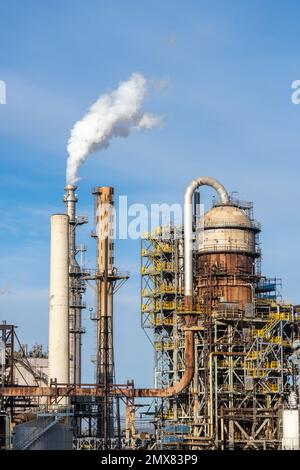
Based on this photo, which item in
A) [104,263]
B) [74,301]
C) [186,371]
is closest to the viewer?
[186,371]

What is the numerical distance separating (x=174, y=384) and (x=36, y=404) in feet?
34.6

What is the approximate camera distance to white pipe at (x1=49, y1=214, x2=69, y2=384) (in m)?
85.6

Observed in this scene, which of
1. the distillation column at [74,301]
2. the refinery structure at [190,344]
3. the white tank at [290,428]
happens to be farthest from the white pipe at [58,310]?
the white tank at [290,428]

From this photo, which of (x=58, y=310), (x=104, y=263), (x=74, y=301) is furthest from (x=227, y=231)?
(x=74, y=301)

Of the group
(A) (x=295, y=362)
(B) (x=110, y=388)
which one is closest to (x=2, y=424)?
(B) (x=110, y=388)

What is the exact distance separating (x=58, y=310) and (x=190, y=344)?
31.9 feet

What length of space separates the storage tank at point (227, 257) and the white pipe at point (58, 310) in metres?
9.77

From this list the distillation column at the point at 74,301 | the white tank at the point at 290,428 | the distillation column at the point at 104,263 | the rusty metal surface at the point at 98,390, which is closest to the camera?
the white tank at the point at 290,428

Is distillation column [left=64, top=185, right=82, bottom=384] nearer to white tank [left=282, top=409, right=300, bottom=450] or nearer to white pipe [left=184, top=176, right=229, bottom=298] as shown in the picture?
white pipe [left=184, top=176, right=229, bottom=298]

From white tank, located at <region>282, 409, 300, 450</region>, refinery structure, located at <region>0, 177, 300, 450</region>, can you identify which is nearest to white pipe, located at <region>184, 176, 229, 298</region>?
refinery structure, located at <region>0, 177, 300, 450</region>

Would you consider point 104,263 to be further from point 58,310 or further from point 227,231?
point 227,231

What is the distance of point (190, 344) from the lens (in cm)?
8369

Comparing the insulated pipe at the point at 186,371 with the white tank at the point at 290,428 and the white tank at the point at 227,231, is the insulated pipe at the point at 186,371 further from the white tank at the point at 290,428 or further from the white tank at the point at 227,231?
the white tank at the point at 290,428

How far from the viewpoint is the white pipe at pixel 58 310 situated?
85625 mm
